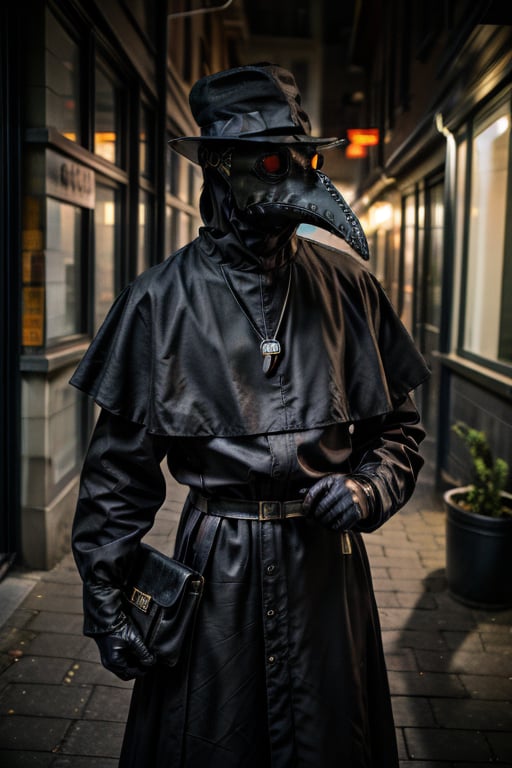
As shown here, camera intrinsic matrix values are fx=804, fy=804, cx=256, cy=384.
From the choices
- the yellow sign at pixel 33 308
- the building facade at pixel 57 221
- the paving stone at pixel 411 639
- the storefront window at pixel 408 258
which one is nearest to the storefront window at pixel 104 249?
the building facade at pixel 57 221

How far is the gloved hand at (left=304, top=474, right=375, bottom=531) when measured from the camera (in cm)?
184

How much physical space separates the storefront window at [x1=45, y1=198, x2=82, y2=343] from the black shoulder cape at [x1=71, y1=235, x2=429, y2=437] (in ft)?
9.67

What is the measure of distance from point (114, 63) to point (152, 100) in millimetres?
1747

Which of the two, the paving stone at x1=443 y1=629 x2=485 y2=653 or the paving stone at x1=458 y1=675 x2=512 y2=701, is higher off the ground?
the paving stone at x1=443 y1=629 x2=485 y2=653

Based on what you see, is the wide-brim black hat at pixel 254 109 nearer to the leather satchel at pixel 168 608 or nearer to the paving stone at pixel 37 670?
the leather satchel at pixel 168 608

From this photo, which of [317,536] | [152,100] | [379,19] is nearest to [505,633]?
[317,536]

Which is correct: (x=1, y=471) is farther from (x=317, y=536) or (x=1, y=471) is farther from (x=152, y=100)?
(x=152, y=100)

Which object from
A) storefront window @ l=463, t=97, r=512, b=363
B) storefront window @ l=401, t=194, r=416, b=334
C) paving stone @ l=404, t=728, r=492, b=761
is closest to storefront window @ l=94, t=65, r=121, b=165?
storefront window @ l=463, t=97, r=512, b=363

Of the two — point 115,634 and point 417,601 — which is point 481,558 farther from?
point 115,634

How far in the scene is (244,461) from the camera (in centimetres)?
194

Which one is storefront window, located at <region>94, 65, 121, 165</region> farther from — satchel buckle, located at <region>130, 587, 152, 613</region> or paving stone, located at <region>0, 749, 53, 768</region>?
satchel buckle, located at <region>130, 587, 152, 613</region>

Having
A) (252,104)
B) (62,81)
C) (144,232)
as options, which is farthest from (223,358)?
(144,232)

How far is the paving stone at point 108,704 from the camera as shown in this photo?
342 cm

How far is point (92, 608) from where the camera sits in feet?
6.60
